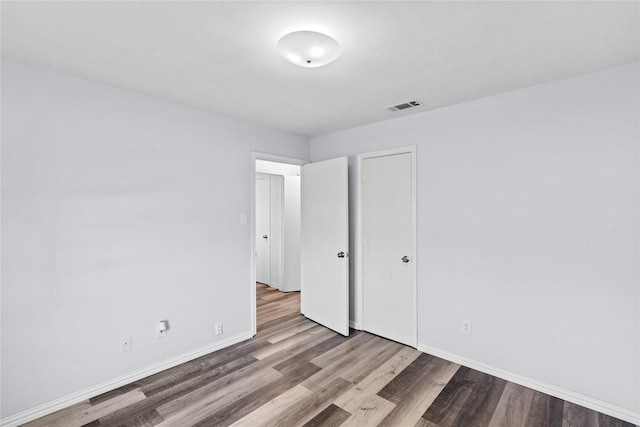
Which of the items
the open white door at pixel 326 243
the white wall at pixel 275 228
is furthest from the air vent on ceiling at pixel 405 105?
the white wall at pixel 275 228

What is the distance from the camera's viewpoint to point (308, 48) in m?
1.70

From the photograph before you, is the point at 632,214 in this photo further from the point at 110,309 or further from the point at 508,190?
the point at 110,309

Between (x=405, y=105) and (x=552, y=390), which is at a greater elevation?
(x=405, y=105)

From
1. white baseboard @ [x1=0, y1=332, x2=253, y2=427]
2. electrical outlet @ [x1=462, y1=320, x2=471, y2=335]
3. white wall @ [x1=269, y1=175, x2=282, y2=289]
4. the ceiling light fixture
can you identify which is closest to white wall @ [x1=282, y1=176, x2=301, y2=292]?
white wall @ [x1=269, y1=175, x2=282, y2=289]

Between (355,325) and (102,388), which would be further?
(355,325)

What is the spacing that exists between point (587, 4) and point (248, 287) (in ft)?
11.2

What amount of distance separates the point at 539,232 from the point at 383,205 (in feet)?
4.72

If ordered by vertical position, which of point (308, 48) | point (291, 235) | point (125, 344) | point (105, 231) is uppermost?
point (308, 48)

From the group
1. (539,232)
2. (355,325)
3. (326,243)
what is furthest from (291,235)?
(539,232)

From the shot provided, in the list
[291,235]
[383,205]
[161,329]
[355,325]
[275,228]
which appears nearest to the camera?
[161,329]

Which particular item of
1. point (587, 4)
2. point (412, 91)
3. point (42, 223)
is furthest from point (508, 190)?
point (42, 223)

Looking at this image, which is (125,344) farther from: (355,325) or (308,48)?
(308,48)

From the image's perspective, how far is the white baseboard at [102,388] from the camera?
6.61 feet

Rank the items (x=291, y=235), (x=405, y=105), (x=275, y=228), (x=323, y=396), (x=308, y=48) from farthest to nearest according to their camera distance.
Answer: (x=275, y=228)
(x=291, y=235)
(x=405, y=105)
(x=323, y=396)
(x=308, y=48)
